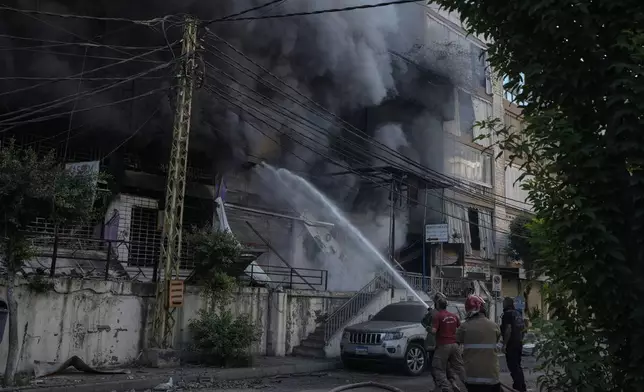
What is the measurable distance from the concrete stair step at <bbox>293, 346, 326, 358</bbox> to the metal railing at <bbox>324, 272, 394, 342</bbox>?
0.35 m

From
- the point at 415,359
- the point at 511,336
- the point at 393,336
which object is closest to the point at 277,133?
the point at 393,336

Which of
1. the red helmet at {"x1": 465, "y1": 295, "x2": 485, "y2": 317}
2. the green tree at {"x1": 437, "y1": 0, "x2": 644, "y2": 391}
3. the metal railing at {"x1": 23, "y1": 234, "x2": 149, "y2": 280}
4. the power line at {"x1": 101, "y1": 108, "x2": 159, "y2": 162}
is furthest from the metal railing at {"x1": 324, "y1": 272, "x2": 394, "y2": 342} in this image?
the green tree at {"x1": 437, "y1": 0, "x2": 644, "y2": 391}

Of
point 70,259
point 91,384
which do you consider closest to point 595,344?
point 91,384

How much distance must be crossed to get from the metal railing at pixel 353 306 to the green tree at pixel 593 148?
12.2 meters

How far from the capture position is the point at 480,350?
5703 mm

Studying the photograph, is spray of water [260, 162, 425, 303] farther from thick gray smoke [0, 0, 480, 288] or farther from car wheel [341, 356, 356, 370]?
car wheel [341, 356, 356, 370]

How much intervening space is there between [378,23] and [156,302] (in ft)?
49.1

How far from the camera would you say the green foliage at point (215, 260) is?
42.7 feet

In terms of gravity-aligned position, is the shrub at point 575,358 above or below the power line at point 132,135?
below

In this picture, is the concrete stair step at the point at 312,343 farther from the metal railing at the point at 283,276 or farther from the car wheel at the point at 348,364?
the metal railing at the point at 283,276

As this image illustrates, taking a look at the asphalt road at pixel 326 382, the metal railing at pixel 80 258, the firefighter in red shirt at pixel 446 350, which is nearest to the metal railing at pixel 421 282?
the asphalt road at pixel 326 382

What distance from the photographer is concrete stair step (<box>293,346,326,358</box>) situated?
14.7m

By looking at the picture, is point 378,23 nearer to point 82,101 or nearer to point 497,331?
point 82,101

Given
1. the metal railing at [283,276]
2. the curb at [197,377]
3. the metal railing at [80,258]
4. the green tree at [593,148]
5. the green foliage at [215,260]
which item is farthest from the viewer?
the metal railing at [283,276]
